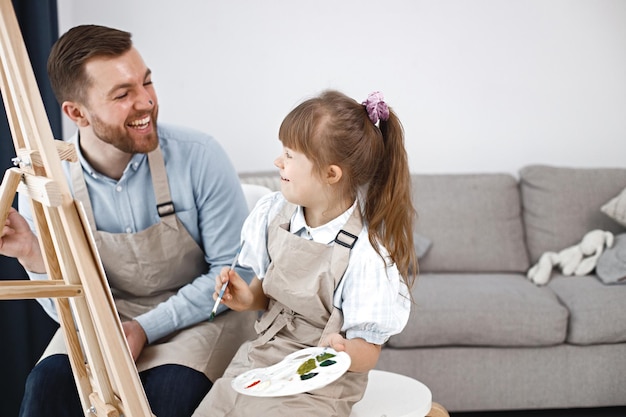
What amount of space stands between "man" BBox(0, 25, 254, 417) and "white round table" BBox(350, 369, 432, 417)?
0.36 m

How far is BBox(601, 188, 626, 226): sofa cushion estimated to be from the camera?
10.4ft

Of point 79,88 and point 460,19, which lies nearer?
point 79,88

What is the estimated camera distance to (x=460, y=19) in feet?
11.7

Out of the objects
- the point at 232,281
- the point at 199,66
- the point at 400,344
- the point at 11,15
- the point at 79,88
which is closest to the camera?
the point at 11,15

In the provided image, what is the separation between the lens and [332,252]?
5.05ft

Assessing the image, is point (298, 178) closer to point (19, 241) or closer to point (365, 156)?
point (365, 156)

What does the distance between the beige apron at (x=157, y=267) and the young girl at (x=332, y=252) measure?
187 millimetres

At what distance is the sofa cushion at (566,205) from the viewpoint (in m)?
3.30

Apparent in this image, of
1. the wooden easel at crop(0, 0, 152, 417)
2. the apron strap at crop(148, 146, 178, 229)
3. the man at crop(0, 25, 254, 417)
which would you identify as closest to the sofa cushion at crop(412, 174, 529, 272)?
the man at crop(0, 25, 254, 417)

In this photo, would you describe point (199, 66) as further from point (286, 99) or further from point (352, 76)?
point (352, 76)

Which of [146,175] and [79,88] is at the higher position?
[79,88]

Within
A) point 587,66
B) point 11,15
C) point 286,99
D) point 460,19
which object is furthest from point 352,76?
point 11,15

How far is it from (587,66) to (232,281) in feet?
8.78

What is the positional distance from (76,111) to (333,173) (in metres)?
0.70
